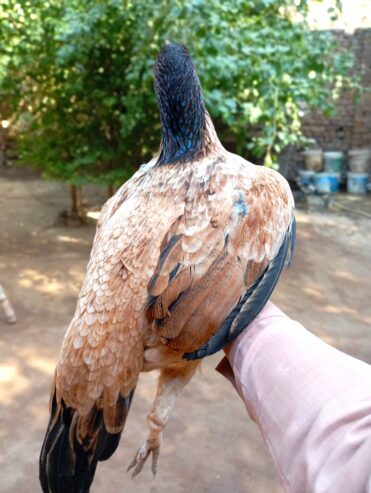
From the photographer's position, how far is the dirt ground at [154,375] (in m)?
3.15

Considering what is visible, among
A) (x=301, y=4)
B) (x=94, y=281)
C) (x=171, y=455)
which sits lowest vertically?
(x=171, y=455)

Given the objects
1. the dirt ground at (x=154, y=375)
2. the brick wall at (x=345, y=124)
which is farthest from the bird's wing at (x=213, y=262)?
the brick wall at (x=345, y=124)

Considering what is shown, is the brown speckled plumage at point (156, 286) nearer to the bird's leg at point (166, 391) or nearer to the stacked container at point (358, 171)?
the bird's leg at point (166, 391)

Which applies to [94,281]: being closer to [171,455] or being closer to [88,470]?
[88,470]

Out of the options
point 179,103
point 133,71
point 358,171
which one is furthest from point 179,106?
point 358,171

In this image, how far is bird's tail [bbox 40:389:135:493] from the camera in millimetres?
1631

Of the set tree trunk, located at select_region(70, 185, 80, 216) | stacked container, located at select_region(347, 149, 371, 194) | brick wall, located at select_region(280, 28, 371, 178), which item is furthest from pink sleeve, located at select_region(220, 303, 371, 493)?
stacked container, located at select_region(347, 149, 371, 194)

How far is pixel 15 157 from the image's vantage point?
37.2 feet

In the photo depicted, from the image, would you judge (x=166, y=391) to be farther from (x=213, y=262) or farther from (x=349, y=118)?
(x=349, y=118)

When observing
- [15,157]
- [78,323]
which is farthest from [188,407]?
[15,157]

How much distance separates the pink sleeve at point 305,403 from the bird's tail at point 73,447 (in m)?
0.41

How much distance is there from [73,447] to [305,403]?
773 millimetres

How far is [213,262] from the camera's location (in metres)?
1.55

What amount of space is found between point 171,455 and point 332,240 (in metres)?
4.67
